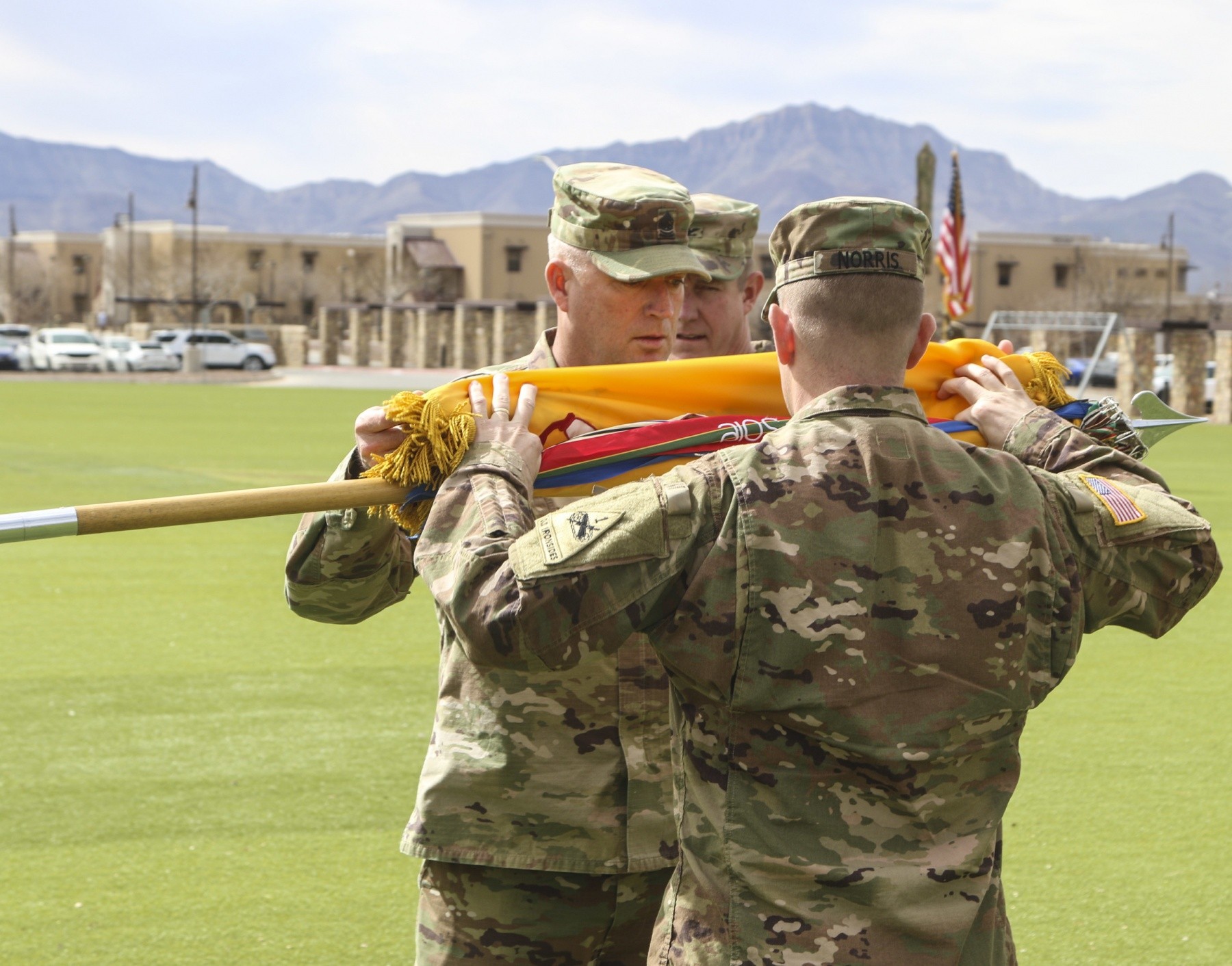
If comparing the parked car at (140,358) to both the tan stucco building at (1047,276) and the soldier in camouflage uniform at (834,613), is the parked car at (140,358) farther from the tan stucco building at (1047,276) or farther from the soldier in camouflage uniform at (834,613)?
the soldier in camouflage uniform at (834,613)

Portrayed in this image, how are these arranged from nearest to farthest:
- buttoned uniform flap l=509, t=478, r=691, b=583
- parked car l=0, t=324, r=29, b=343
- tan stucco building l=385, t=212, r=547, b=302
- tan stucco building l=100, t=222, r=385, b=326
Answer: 1. buttoned uniform flap l=509, t=478, r=691, b=583
2. parked car l=0, t=324, r=29, b=343
3. tan stucco building l=385, t=212, r=547, b=302
4. tan stucco building l=100, t=222, r=385, b=326

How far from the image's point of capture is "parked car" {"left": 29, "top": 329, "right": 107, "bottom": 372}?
5184 cm

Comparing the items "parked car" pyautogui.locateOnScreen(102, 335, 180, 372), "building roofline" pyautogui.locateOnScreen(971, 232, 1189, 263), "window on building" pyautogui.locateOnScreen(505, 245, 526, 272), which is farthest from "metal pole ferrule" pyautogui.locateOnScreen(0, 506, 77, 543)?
"window on building" pyautogui.locateOnScreen(505, 245, 526, 272)

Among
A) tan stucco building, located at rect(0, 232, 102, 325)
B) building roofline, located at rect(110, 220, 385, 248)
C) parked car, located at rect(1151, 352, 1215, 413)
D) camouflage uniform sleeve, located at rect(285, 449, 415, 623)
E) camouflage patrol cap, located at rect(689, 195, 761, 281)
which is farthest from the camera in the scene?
building roofline, located at rect(110, 220, 385, 248)

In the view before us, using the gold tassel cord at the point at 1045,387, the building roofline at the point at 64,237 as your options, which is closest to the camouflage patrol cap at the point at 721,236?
the gold tassel cord at the point at 1045,387

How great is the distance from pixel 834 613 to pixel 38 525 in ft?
4.34

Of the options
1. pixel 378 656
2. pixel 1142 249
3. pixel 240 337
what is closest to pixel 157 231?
pixel 240 337

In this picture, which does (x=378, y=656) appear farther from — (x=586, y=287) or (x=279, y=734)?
(x=586, y=287)

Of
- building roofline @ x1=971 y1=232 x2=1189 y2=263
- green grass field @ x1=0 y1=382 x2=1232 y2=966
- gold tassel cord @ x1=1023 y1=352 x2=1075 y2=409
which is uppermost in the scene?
building roofline @ x1=971 y1=232 x2=1189 y2=263

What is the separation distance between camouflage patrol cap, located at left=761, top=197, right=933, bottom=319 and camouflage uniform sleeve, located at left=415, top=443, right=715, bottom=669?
38 centimetres

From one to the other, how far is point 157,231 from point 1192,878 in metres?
109

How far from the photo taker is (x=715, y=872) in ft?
7.18

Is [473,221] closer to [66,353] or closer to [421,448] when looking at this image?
[66,353]

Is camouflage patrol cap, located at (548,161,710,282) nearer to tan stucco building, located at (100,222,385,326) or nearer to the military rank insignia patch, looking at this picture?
the military rank insignia patch
